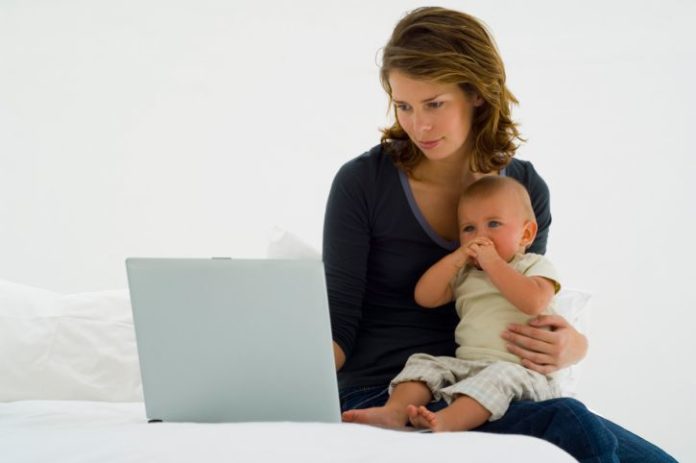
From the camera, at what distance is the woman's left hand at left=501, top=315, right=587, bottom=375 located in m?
1.55

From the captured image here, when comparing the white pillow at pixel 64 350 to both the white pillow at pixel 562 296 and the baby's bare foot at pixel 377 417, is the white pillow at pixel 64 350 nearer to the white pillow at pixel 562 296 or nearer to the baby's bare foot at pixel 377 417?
the white pillow at pixel 562 296

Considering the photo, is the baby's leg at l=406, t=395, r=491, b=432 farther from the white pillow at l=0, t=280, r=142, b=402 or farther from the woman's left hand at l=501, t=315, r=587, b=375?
the white pillow at l=0, t=280, r=142, b=402


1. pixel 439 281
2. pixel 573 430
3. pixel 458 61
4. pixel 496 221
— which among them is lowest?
pixel 573 430

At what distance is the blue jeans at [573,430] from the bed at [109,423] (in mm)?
275

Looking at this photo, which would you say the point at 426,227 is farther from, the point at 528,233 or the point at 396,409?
the point at 396,409

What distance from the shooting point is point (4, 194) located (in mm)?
2678

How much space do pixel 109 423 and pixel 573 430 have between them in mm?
841

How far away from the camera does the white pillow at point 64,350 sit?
1926mm

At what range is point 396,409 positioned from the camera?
1.51m

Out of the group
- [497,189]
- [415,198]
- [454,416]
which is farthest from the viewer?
[415,198]

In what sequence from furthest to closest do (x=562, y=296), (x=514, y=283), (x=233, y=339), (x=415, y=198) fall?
(x=562, y=296), (x=415, y=198), (x=514, y=283), (x=233, y=339)

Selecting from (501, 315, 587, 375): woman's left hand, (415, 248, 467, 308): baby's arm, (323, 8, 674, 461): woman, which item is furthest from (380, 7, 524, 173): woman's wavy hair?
(501, 315, 587, 375): woman's left hand

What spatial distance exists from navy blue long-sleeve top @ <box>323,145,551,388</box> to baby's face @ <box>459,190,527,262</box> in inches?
3.9

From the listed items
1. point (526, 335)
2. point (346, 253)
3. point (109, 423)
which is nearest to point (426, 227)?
point (346, 253)
